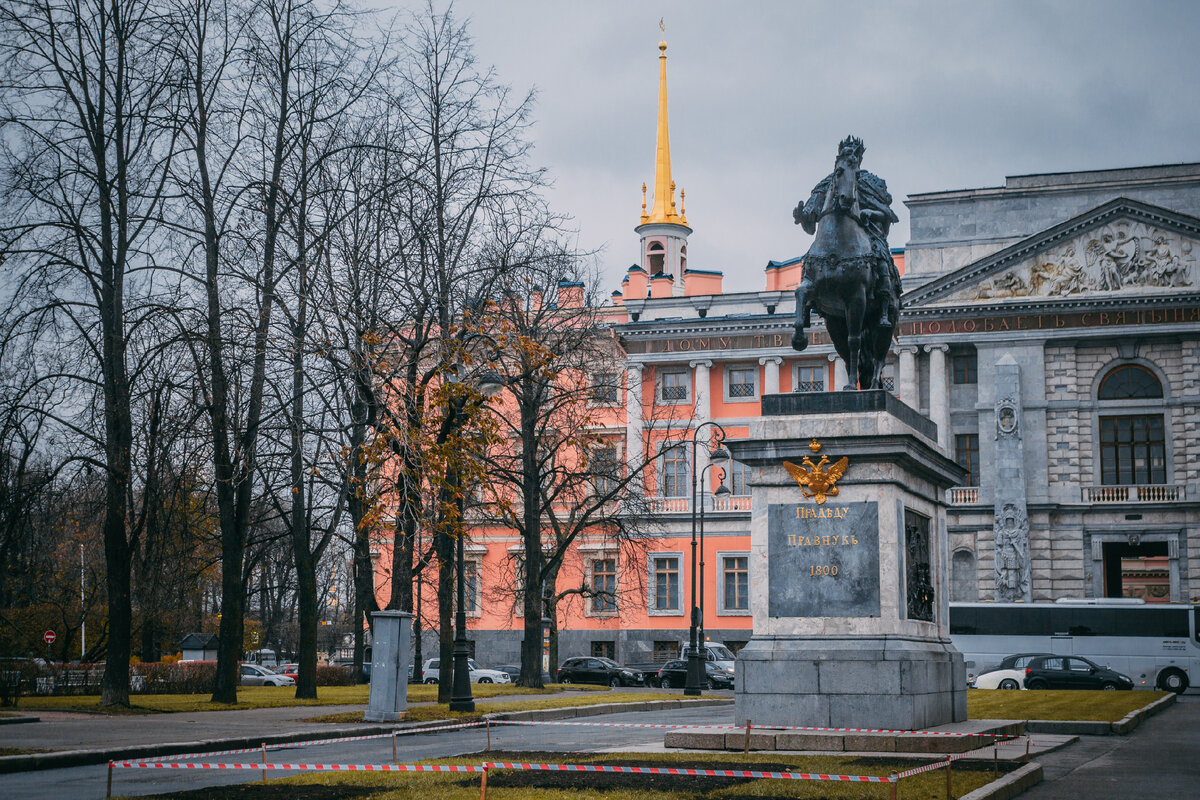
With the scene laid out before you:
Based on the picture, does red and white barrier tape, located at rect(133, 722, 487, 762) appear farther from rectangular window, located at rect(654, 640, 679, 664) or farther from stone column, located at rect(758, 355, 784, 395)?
stone column, located at rect(758, 355, 784, 395)

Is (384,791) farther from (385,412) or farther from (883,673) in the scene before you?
(385,412)

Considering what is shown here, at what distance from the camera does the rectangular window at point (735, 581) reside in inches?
2608

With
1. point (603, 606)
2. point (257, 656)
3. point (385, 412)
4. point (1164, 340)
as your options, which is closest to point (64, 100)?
point (385, 412)

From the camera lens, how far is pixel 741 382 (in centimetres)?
6856

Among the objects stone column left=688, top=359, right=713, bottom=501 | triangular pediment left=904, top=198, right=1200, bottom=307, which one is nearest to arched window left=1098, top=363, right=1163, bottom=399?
triangular pediment left=904, top=198, right=1200, bottom=307

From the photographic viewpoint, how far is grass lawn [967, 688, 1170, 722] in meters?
25.8

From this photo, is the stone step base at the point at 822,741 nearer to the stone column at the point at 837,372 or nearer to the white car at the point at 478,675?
the white car at the point at 478,675

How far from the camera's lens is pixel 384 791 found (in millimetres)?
12438

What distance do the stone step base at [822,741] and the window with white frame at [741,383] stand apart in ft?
170

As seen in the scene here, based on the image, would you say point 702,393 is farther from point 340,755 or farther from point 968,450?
point 340,755

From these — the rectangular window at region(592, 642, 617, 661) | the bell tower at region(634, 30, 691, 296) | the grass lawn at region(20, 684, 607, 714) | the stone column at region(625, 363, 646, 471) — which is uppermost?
the bell tower at region(634, 30, 691, 296)

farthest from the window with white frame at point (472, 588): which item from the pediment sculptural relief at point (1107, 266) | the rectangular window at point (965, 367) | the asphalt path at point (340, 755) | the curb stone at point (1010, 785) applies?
the curb stone at point (1010, 785)

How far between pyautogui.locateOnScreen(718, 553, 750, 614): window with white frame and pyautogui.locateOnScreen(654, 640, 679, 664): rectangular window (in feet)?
10.1

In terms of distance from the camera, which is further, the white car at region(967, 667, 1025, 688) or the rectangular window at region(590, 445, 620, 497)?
the rectangular window at region(590, 445, 620, 497)
